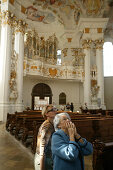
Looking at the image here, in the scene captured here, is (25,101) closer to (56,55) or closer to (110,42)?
Result: (56,55)

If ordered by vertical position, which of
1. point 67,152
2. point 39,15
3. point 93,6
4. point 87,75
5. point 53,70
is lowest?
point 67,152

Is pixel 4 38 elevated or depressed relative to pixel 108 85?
elevated

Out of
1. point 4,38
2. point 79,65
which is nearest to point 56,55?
point 79,65

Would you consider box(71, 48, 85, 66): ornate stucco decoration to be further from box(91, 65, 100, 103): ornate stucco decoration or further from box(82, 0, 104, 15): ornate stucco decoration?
box(82, 0, 104, 15): ornate stucco decoration

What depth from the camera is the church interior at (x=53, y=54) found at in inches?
560

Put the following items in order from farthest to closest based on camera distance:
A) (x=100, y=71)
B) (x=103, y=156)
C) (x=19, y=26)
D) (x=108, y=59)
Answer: (x=108, y=59) < (x=100, y=71) < (x=19, y=26) < (x=103, y=156)

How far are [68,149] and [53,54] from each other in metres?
19.4

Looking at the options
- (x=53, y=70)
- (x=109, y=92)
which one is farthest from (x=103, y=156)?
(x=109, y=92)

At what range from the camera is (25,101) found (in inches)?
760

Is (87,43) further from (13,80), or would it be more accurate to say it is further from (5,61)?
(5,61)

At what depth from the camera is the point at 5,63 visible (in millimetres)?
13484

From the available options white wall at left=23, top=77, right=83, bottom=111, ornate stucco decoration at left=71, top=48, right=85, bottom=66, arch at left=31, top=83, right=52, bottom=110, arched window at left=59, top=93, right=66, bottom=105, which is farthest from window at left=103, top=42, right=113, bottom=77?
arch at left=31, top=83, right=52, bottom=110

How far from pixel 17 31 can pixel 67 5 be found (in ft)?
27.4

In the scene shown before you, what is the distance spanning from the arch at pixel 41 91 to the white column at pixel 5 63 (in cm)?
677
